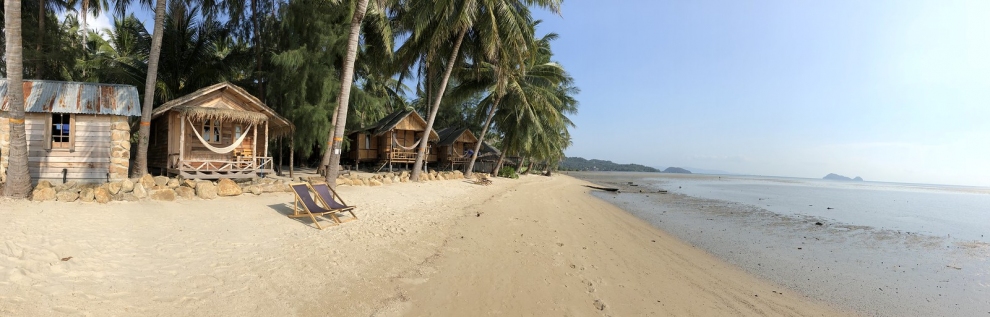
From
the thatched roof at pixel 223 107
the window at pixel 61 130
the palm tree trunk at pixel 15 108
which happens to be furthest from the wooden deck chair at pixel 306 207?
the window at pixel 61 130

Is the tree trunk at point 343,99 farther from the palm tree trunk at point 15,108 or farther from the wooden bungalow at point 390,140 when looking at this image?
the wooden bungalow at point 390,140

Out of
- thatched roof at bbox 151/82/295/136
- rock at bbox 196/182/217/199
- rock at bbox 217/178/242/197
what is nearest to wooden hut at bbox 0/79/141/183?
thatched roof at bbox 151/82/295/136

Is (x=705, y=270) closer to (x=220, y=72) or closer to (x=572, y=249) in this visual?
(x=572, y=249)

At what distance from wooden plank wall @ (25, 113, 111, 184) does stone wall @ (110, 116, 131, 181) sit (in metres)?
0.12

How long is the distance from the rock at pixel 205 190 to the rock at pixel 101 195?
55.0 inches

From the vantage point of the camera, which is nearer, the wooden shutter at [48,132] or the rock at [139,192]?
the rock at [139,192]

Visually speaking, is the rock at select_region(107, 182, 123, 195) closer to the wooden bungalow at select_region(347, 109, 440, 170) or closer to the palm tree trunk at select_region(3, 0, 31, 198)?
the palm tree trunk at select_region(3, 0, 31, 198)

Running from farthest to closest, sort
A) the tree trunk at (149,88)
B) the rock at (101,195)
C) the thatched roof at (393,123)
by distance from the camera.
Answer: the thatched roof at (393,123), the tree trunk at (149,88), the rock at (101,195)

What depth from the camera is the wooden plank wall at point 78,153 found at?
9.75 m

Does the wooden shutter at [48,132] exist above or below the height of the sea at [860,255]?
above

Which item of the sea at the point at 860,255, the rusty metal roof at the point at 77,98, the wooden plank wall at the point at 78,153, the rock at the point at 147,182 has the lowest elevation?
the sea at the point at 860,255

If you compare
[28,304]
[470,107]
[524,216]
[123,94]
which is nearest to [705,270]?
[524,216]

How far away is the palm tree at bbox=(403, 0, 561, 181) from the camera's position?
14742 millimetres

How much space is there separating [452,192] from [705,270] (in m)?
8.89
